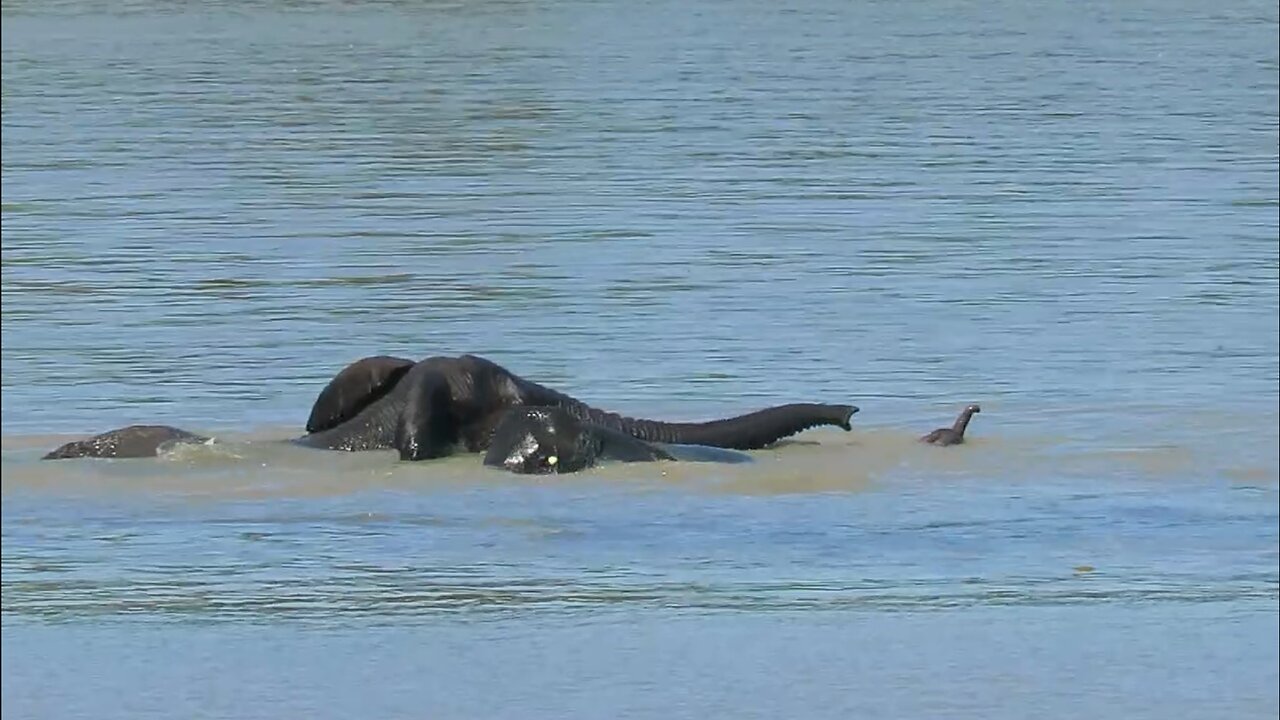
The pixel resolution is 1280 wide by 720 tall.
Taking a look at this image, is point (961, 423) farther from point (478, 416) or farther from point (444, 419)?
point (444, 419)

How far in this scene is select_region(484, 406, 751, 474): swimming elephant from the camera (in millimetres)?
10078

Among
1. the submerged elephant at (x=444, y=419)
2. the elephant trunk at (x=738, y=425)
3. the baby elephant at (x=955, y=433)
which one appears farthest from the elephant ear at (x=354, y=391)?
the baby elephant at (x=955, y=433)

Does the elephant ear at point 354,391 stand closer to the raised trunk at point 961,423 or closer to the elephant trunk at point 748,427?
the elephant trunk at point 748,427

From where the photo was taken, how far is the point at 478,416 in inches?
416

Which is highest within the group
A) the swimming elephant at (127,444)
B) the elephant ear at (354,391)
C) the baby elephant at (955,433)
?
the elephant ear at (354,391)

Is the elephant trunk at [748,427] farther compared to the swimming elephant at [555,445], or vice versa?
the elephant trunk at [748,427]

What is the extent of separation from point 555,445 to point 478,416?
57 cm

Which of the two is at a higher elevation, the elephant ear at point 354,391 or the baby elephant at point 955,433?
the elephant ear at point 354,391

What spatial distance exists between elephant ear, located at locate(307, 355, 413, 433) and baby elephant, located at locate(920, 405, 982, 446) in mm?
1810

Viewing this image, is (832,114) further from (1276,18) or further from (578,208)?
(1276,18)

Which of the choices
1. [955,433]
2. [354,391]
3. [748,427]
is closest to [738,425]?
[748,427]

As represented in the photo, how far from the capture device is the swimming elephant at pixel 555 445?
1008 cm

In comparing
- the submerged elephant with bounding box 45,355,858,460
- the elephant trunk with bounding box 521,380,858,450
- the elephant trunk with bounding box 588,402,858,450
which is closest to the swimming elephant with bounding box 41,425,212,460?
the submerged elephant with bounding box 45,355,858,460

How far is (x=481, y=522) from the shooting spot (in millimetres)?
9289
